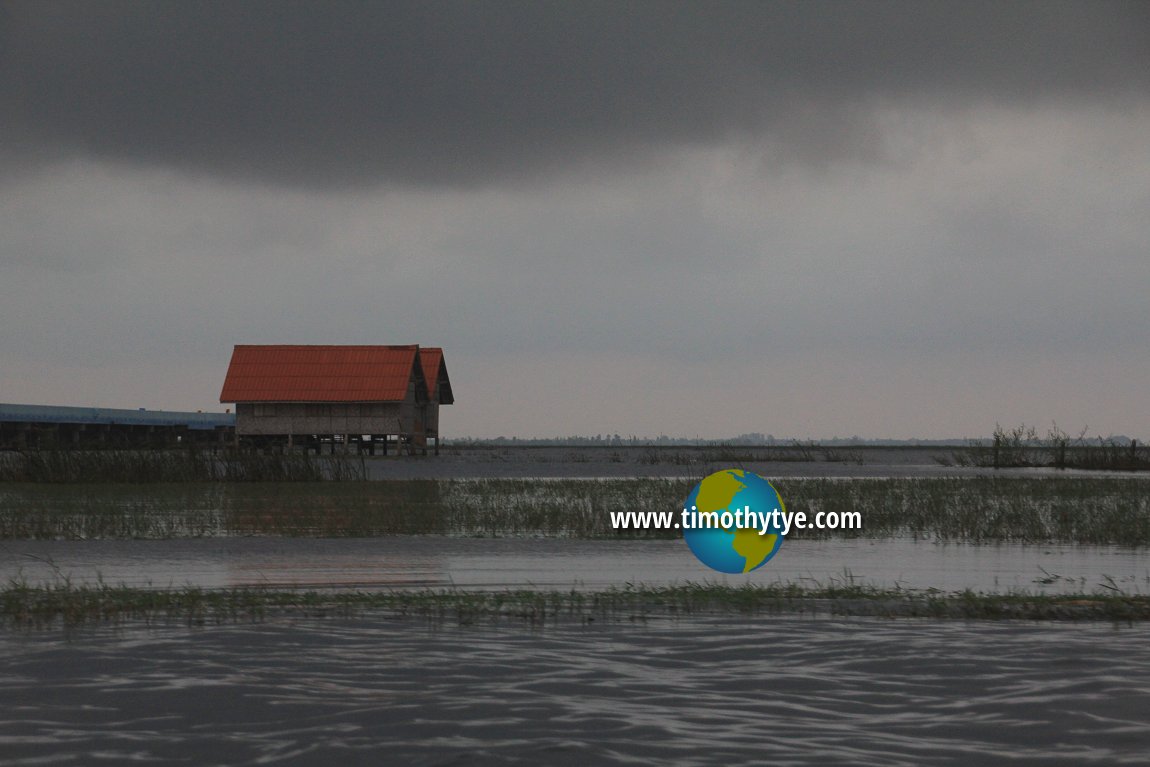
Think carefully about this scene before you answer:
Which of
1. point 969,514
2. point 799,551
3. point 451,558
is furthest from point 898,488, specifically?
point 451,558

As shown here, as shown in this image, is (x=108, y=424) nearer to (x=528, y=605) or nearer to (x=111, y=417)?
(x=111, y=417)

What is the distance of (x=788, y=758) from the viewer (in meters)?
5.69

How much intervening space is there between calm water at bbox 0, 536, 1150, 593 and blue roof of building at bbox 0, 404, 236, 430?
62.6 meters

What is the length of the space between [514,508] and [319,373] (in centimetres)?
4030

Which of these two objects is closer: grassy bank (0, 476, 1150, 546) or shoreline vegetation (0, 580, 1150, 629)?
shoreline vegetation (0, 580, 1150, 629)

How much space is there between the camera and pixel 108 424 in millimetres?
78625

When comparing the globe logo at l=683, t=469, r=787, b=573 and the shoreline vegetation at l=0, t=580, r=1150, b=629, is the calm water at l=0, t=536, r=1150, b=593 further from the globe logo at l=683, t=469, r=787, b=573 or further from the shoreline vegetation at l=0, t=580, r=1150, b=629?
the shoreline vegetation at l=0, t=580, r=1150, b=629

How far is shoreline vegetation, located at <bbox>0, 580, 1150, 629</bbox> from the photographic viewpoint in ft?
31.9

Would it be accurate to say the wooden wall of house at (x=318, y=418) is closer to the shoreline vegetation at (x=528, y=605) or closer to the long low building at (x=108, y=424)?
the long low building at (x=108, y=424)

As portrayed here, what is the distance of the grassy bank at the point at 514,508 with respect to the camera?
59.7 ft

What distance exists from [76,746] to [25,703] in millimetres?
1026

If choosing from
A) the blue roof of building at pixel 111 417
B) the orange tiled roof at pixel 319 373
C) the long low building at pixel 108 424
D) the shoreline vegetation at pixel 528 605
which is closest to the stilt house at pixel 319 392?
the orange tiled roof at pixel 319 373

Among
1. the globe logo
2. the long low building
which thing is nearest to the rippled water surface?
the globe logo

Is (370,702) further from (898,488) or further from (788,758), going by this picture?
(898,488)
